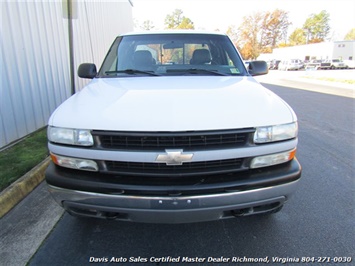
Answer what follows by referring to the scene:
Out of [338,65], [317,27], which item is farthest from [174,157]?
[317,27]

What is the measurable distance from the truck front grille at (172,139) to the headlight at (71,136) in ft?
0.22

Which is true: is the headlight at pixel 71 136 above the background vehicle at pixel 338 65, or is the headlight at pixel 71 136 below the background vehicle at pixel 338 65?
above

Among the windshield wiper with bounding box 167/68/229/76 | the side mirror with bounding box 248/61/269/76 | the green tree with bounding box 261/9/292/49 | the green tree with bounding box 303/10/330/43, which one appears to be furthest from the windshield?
the green tree with bounding box 303/10/330/43

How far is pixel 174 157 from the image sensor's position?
1837mm

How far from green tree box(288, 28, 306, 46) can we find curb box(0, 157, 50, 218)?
303ft

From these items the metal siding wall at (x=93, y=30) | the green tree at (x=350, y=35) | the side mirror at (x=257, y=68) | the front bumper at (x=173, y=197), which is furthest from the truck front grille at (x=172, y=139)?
the green tree at (x=350, y=35)

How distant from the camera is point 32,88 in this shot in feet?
16.3

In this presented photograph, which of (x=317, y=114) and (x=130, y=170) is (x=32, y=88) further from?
(x=317, y=114)

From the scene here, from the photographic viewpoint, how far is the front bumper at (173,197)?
185cm

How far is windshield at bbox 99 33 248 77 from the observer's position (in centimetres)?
311

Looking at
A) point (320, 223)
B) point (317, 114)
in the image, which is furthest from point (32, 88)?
point (317, 114)

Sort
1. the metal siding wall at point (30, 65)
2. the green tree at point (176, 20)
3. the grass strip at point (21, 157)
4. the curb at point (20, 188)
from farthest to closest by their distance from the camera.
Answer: the green tree at point (176, 20) < the metal siding wall at point (30, 65) < the grass strip at point (21, 157) < the curb at point (20, 188)

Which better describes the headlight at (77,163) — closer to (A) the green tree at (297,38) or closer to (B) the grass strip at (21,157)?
(B) the grass strip at (21,157)

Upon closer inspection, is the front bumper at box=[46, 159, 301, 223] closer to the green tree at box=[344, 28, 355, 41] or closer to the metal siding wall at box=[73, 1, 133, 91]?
the metal siding wall at box=[73, 1, 133, 91]
